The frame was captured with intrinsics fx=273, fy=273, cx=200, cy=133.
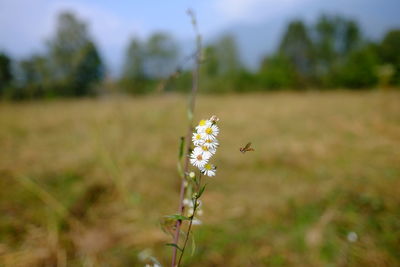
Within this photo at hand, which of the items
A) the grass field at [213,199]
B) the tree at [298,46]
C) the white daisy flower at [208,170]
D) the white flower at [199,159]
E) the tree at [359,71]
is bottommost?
the grass field at [213,199]

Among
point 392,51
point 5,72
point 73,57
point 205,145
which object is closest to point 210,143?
point 205,145

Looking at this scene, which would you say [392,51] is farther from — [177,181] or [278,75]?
[177,181]

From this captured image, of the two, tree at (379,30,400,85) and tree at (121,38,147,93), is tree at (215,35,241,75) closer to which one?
tree at (121,38,147,93)

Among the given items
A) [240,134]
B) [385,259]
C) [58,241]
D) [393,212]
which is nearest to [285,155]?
[240,134]

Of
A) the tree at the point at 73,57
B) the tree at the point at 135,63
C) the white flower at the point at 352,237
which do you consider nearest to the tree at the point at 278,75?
the tree at the point at 135,63

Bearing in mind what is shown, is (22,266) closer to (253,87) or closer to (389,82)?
(389,82)

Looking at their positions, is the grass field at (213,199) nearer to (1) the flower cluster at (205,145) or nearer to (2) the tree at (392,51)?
(1) the flower cluster at (205,145)

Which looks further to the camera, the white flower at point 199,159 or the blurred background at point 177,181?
the blurred background at point 177,181
